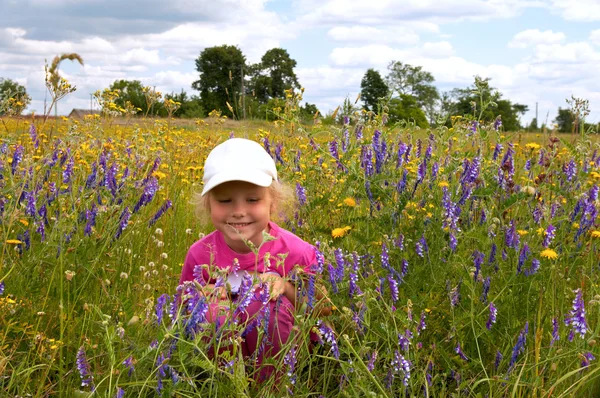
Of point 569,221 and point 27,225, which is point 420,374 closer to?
point 569,221

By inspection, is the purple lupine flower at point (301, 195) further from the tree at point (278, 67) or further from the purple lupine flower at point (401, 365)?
the tree at point (278, 67)

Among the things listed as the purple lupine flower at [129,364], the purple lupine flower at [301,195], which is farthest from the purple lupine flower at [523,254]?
the purple lupine flower at [129,364]

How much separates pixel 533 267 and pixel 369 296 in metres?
0.83

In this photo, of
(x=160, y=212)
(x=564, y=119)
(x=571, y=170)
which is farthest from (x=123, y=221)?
(x=564, y=119)

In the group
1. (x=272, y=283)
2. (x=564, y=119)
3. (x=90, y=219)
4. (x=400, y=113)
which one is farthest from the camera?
(x=564, y=119)

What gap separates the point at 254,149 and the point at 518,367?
4.34ft

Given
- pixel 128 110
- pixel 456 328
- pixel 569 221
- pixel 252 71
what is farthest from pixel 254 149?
pixel 252 71

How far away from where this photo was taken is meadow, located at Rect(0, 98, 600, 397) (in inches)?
79.8

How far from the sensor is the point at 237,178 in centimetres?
241

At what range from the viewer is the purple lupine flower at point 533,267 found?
8.02 feet

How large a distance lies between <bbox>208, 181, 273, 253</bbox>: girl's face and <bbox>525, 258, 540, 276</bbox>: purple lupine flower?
107 cm

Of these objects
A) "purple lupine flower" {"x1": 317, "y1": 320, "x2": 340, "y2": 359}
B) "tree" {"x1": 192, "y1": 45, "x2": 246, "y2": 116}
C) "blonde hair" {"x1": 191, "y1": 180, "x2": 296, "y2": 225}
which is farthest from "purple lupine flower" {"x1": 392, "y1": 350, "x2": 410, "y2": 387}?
"tree" {"x1": 192, "y1": 45, "x2": 246, "y2": 116}

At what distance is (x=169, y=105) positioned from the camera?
4.98 metres

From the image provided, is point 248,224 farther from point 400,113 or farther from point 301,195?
point 400,113
